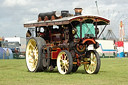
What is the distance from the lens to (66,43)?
19234 mm

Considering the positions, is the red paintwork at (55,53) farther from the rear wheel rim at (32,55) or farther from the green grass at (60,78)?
the rear wheel rim at (32,55)

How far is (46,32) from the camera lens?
71.6 feet

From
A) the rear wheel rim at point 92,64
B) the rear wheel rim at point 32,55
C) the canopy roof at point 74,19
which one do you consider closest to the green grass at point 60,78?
the rear wheel rim at point 92,64

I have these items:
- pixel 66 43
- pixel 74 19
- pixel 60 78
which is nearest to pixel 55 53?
pixel 66 43

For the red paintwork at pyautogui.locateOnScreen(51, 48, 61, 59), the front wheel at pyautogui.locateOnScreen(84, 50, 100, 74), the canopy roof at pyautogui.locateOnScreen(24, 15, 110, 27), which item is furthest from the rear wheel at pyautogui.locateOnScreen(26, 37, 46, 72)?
the front wheel at pyautogui.locateOnScreen(84, 50, 100, 74)

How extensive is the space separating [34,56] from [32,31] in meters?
2.52

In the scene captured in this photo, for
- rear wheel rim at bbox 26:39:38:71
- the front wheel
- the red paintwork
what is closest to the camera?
the front wheel

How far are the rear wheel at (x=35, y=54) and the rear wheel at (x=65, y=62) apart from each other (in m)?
1.64

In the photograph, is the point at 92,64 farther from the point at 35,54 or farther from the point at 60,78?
the point at 35,54

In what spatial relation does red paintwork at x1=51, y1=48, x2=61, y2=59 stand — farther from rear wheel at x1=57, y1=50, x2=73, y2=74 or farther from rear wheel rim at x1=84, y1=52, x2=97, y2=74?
rear wheel rim at x1=84, y1=52, x2=97, y2=74

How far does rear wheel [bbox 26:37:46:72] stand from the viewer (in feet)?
65.9

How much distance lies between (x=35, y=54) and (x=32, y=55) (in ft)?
1.73

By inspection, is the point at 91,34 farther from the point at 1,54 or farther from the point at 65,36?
the point at 1,54

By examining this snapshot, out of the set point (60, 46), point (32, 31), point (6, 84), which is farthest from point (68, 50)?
point (6, 84)
